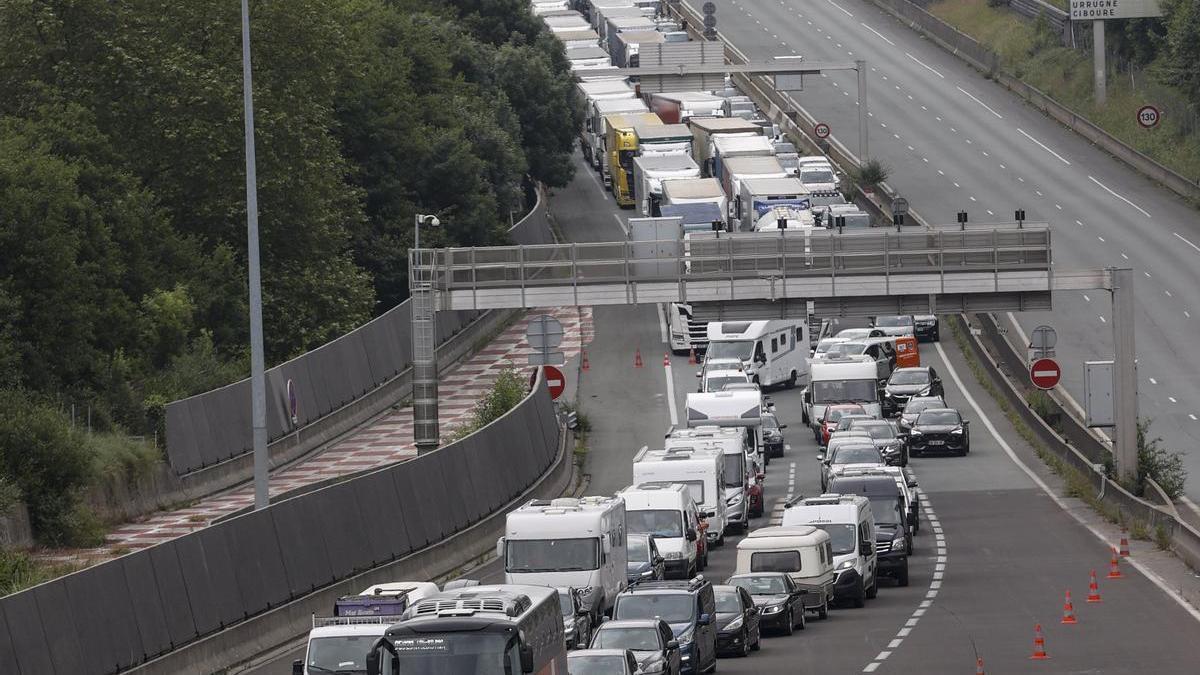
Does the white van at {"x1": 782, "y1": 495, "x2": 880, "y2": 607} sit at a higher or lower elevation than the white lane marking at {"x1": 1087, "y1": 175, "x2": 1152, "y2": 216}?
lower

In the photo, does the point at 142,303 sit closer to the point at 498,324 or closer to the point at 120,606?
the point at 498,324

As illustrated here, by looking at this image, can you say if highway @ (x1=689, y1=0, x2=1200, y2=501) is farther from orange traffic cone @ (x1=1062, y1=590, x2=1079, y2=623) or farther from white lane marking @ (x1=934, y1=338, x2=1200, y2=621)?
orange traffic cone @ (x1=1062, y1=590, x2=1079, y2=623)

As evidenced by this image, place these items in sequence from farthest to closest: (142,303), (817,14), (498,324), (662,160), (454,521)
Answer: (817,14)
(662,160)
(498,324)
(142,303)
(454,521)

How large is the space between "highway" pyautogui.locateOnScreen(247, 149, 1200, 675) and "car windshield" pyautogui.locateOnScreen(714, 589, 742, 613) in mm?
898

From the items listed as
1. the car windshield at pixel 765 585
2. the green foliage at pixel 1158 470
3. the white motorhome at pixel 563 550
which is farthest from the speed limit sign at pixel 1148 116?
the white motorhome at pixel 563 550

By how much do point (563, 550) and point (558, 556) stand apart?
134 mm

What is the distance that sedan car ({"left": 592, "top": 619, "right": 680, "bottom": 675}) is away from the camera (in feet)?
95.6

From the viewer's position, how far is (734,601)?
113 feet

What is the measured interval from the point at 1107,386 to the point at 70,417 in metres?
24.8

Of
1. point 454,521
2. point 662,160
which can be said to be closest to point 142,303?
point 454,521

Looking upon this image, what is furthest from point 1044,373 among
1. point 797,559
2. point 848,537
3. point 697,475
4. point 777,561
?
point 777,561

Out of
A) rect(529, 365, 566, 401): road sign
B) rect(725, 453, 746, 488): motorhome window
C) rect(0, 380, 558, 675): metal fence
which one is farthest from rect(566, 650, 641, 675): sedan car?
rect(529, 365, 566, 401): road sign

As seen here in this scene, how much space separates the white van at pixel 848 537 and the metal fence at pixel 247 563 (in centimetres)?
778

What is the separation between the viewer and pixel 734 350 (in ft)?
224
